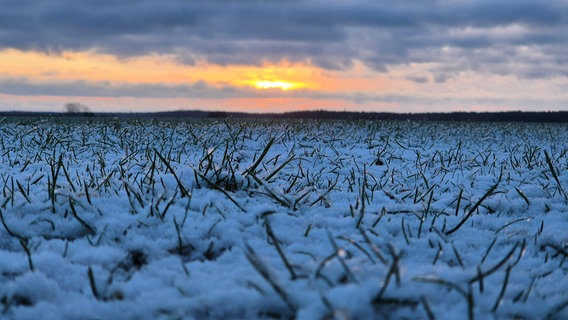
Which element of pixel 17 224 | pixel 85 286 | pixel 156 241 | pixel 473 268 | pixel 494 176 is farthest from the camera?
pixel 494 176

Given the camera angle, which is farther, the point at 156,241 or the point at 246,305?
the point at 156,241

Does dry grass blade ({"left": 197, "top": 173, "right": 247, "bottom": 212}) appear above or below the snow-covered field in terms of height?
above

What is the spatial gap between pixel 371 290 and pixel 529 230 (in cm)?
136

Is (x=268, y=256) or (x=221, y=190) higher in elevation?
(x=221, y=190)

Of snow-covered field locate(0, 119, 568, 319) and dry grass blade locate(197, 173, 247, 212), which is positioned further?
dry grass blade locate(197, 173, 247, 212)

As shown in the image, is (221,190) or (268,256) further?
(221,190)

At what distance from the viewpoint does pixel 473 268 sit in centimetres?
171

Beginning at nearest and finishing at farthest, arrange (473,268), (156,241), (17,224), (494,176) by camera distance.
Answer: (473,268), (156,241), (17,224), (494,176)

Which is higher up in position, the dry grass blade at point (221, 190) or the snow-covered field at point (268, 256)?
the dry grass blade at point (221, 190)

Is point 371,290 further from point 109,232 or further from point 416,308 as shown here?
point 109,232

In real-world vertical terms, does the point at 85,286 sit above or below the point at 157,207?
below

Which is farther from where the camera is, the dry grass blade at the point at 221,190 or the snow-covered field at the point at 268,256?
the dry grass blade at the point at 221,190

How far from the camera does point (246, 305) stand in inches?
52.6

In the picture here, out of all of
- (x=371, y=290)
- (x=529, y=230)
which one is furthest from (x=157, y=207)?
(x=529, y=230)
